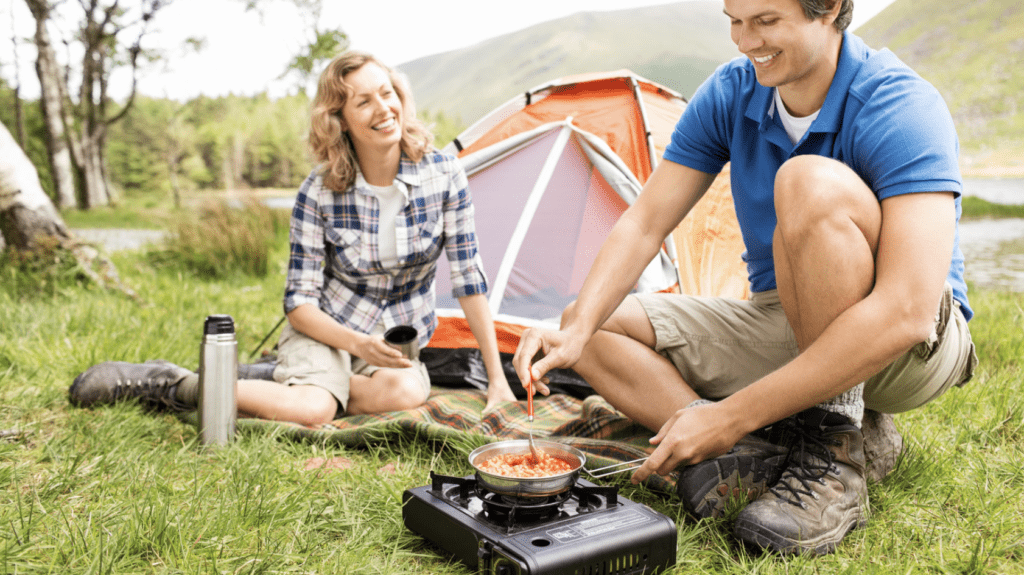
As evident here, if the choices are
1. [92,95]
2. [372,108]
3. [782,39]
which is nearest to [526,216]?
[372,108]

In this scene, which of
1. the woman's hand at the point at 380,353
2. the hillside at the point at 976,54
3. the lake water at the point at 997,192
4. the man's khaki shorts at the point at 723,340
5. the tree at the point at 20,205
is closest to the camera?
the man's khaki shorts at the point at 723,340

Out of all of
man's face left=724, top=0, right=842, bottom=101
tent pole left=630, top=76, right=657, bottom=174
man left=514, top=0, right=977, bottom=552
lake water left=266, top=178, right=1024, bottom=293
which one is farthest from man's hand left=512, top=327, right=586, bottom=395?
lake water left=266, top=178, right=1024, bottom=293

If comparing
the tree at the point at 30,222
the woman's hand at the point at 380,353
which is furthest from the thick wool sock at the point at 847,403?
the tree at the point at 30,222

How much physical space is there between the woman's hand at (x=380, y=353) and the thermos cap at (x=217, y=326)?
0.41 m

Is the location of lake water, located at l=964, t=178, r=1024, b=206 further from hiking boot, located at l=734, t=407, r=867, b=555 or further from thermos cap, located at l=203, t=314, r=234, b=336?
thermos cap, located at l=203, t=314, r=234, b=336

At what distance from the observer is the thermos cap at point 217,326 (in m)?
2.02

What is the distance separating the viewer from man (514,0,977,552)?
1338mm

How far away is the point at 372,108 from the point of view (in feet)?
7.85

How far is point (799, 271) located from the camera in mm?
1428

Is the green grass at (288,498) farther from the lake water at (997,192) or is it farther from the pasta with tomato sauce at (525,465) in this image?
the lake water at (997,192)

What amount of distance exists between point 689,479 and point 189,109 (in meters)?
27.6

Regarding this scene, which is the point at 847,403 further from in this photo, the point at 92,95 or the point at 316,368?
the point at 92,95

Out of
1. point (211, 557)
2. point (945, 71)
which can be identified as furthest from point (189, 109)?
point (211, 557)

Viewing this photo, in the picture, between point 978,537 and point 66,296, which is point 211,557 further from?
point 66,296
